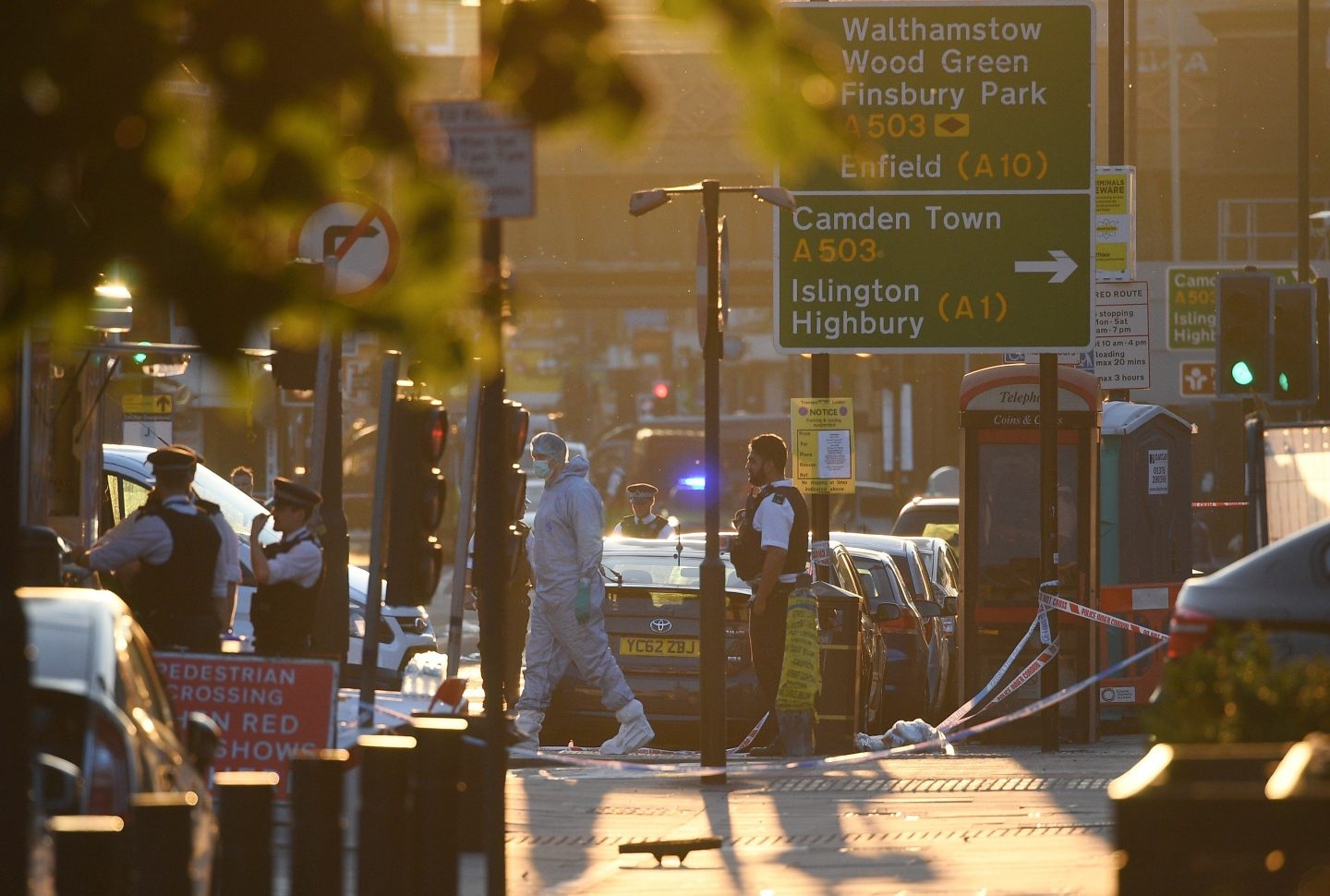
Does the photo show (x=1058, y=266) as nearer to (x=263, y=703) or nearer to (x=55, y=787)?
(x=263, y=703)

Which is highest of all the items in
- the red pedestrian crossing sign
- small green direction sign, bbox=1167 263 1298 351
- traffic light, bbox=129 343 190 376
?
small green direction sign, bbox=1167 263 1298 351

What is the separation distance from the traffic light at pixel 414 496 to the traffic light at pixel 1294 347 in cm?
729

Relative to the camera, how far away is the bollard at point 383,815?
7.01 metres

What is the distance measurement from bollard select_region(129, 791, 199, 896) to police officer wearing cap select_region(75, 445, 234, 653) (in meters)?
5.70

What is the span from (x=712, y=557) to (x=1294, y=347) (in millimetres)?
5760

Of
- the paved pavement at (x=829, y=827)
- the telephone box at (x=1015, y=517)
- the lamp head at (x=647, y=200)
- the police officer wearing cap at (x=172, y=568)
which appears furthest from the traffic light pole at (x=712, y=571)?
the telephone box at (x=1015, y=517)

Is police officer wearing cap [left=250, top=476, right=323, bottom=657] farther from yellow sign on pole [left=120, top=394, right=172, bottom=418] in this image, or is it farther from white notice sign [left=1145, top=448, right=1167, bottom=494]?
yellow sign on pole [left=120, top=394, right=172, bottom=418]

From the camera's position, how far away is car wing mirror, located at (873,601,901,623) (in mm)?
16062

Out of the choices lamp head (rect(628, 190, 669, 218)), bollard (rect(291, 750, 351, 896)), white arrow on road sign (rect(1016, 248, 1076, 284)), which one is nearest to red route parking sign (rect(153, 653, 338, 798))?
bollard (rect(291, 750, 351, 896))

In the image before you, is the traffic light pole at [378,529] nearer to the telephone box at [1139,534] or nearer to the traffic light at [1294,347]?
the telephone box at [1139,534]

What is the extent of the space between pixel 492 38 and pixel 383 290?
2.09 ft

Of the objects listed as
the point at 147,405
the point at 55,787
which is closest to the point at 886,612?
the point at 147,405

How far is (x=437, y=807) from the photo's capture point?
24.4 feet

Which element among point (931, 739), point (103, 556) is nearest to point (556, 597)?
point (931, 739)
